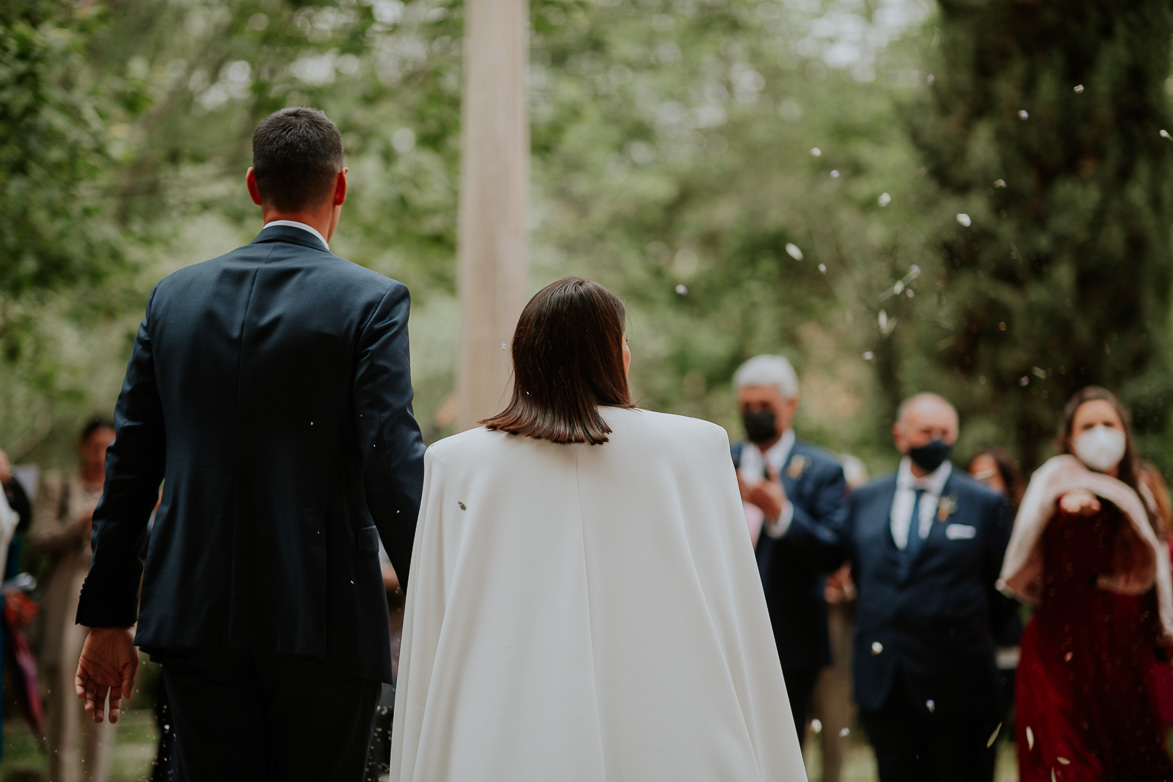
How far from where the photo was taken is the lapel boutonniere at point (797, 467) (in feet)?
19.4

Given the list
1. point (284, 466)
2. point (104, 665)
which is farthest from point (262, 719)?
point (284, 466)

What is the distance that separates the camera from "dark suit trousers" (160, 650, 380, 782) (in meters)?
2.67

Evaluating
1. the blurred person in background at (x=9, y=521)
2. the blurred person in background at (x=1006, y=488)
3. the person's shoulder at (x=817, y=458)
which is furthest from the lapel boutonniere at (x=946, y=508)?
the blurred person in background at (x=9, y=521)

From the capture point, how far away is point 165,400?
2.79m

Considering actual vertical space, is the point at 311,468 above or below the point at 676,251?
below

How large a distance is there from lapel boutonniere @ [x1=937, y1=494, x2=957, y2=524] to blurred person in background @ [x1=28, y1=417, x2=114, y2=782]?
4.70 metres

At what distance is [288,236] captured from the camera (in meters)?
2.90

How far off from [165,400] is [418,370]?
35.9ft

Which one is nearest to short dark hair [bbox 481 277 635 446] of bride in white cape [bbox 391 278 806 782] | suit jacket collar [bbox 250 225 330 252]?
bride in white cape [bbox 391 278 806 782]

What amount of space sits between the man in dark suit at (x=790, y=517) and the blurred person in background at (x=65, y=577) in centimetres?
378

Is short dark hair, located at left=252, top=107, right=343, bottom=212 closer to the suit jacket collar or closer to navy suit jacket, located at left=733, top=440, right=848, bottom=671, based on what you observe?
the suit jacket collar

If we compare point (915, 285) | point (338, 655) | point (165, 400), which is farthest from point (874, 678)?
point (915, 285)

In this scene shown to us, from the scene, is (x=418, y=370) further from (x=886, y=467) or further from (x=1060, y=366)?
(x=1060, y=366)

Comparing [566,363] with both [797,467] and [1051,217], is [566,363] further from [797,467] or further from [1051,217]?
[1051,217]
